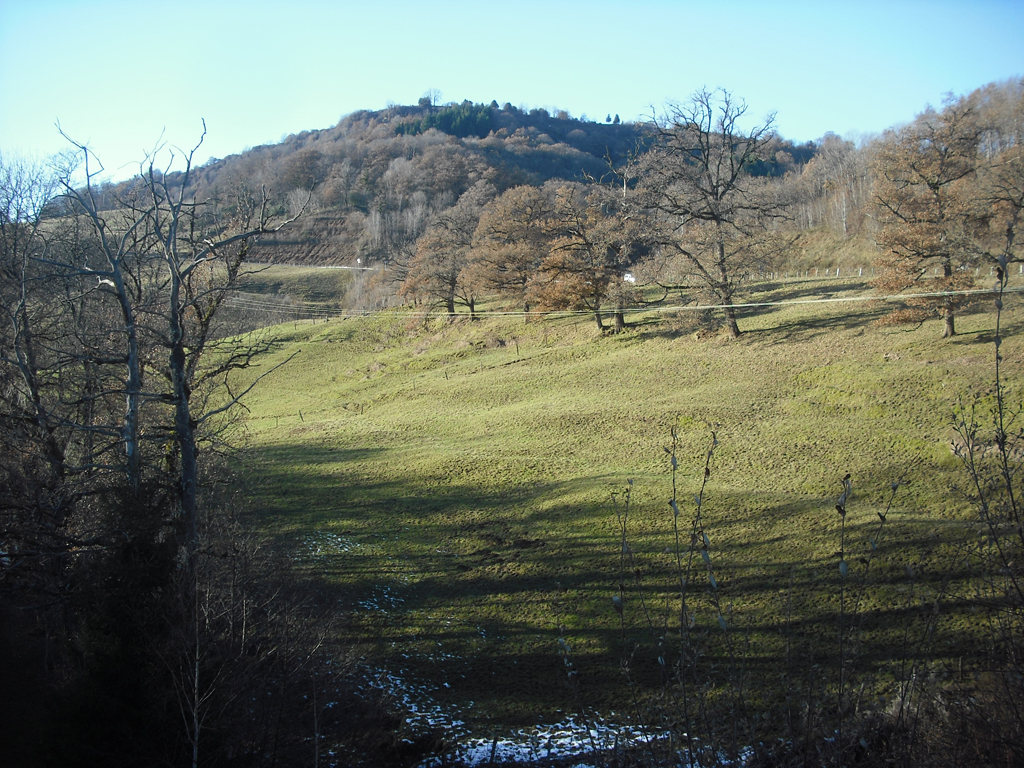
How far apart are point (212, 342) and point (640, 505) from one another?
42.0 feet

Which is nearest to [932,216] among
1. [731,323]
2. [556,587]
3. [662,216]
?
[731,323]

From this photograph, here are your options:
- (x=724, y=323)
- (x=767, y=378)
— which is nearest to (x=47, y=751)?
(x=767, y=378)

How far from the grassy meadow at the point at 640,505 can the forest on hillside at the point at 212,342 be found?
164 centimetres

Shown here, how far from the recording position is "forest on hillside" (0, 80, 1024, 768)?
8.05 m

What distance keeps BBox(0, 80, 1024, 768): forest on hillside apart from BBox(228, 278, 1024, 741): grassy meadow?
5.39 feet

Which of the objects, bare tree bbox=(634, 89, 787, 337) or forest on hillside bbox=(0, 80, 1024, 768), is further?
bare tree bbox=(634, 89, 787, 337)

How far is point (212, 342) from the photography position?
17.8 metres

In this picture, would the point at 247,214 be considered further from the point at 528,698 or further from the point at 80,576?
the point at 528,698

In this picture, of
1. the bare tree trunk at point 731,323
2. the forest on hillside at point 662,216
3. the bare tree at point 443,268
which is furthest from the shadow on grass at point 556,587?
the bare tree at point 443,268

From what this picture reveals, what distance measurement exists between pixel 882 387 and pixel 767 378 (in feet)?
16.9

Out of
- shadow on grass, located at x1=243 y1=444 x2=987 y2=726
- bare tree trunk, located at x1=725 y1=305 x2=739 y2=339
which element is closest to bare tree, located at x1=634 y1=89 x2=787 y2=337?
bare tree trunk, located at x1=725 y1=305 x2=739 y2=339

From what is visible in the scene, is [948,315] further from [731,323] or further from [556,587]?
[556,587]

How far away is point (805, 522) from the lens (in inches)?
645

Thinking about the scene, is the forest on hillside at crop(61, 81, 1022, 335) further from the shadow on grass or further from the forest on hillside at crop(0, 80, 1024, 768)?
the shadow on grass
